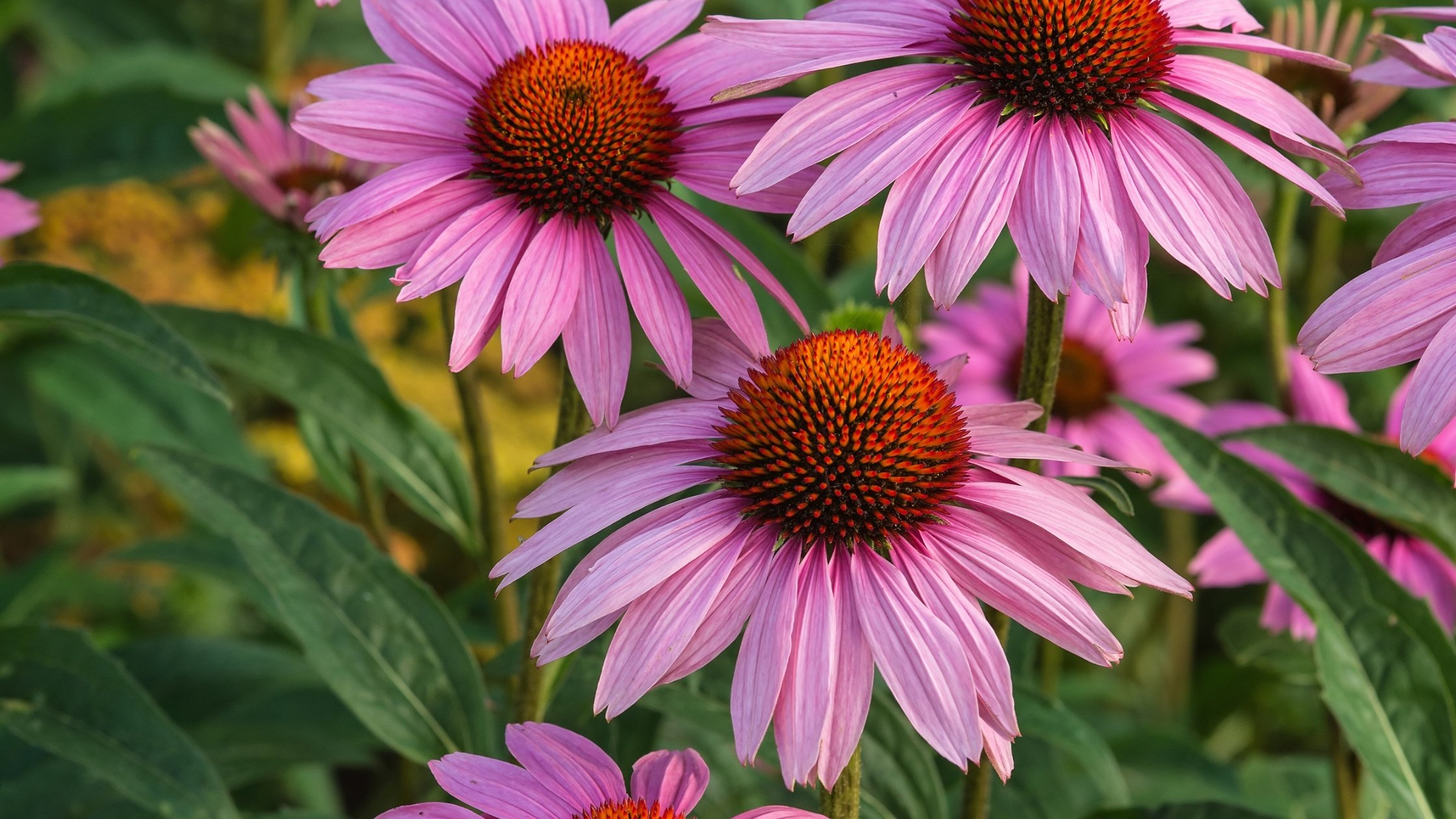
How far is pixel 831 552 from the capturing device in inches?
28.0

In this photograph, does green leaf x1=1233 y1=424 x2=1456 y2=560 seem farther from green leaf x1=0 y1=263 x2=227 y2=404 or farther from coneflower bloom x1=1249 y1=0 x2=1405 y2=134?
green leaf x1=0 y1=263 x2=227 y2=404

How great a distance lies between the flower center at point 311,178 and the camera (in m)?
1.26

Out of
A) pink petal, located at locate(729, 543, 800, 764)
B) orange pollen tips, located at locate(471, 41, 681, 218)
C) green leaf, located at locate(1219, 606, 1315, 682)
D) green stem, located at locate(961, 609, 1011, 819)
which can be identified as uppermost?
orange pollen tips, located at locate(471, 41, 681, 218)

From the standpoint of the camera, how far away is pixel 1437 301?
695 mm

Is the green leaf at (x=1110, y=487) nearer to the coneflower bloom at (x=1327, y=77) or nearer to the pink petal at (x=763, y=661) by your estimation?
the pink petal at (x=763, y=661)

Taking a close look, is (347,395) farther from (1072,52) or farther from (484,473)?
(1072,52)

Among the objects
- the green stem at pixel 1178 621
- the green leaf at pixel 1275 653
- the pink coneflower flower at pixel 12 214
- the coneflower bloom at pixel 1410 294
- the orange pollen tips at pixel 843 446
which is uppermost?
the pink coneflower flower at pixel 12 214

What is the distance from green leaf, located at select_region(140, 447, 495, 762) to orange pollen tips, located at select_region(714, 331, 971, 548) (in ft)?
1.15

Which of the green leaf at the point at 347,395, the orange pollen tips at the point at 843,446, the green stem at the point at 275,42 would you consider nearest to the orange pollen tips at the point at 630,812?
the orange pollen tips at the point at 843,446

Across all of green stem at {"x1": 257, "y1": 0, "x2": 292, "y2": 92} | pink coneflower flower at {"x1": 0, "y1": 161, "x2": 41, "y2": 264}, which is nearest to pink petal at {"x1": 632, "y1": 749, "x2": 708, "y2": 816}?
pink coneflower flower at {"x1": 0, "y1": 161, "x2": 41, "y2": 264}

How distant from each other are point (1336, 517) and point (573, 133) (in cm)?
83

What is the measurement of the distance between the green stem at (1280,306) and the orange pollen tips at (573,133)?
61 centimetres

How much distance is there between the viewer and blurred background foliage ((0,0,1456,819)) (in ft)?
3.50

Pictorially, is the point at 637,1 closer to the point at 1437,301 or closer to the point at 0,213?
the point at 0,213
